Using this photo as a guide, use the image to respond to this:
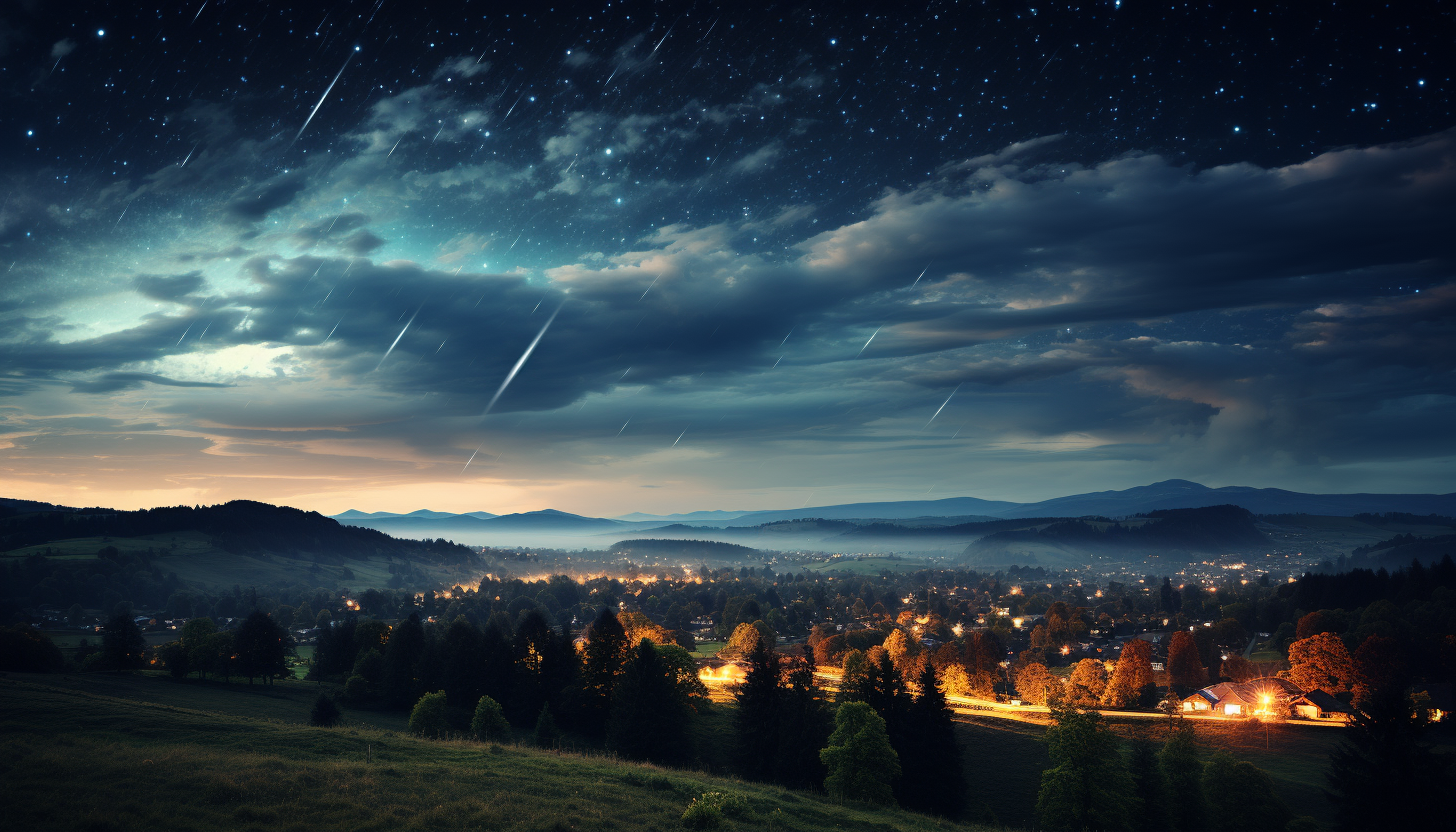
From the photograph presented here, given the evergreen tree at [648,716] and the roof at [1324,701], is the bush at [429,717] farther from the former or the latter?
the roof at [1324,701]

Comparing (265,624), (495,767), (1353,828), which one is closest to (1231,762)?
(1353,828)

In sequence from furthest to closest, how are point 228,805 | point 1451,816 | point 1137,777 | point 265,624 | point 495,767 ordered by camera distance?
point 265,624
point 1137,777
point 1451,816
point 495,767
point 228,805

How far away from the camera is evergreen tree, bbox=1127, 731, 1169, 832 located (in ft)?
132

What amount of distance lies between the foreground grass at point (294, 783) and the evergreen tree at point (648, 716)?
56.5 ft

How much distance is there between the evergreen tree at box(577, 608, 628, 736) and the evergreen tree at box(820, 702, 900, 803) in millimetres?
22328

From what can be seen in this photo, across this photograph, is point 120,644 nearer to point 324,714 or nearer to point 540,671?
point 324,714

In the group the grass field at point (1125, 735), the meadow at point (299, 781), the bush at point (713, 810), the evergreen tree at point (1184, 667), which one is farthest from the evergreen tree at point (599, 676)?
the evergreen tree at point (1184, 667)

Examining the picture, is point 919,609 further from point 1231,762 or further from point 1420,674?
point 1231,762

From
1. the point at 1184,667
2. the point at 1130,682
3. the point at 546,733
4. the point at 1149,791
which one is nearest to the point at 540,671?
the point at 546,733

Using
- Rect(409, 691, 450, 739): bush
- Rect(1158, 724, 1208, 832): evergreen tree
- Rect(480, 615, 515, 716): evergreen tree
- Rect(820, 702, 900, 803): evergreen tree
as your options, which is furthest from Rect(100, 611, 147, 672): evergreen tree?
Rect(1158, 724, 1208, 832): evergreen tree

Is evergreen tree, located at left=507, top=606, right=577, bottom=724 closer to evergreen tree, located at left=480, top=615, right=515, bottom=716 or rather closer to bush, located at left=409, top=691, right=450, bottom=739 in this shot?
evergreen tree, located at left=480, top=615, right=515, bottom=716

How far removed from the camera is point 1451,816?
96.4ft

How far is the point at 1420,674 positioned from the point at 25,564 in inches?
11129

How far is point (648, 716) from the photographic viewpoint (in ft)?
144
